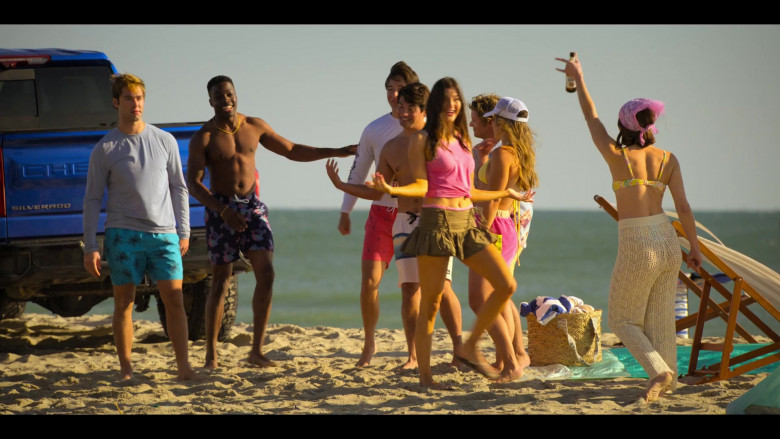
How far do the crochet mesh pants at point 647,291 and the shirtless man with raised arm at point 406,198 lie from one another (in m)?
1.15

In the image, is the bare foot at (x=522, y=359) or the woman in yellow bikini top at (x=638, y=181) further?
the bare foot at (x=522, y=359)

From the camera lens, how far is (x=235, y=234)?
661cm

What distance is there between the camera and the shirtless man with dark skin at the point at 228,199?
6531 millimetres

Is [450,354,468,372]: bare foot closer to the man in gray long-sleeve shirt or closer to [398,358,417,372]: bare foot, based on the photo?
[398,358,417,372]: bare foot

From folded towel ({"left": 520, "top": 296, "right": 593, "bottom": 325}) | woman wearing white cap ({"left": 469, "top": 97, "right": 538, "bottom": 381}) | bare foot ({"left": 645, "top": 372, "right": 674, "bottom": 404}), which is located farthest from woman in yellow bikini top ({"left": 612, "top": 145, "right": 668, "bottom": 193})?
folded towel ({"left": 520, "top": 296, "right": 593, "bottom": 325})

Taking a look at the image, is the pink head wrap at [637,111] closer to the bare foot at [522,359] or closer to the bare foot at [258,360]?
the bare foot at [522,359]

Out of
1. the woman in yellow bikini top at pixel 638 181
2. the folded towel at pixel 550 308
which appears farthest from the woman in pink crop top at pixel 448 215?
the folded towel at pixel 550 308

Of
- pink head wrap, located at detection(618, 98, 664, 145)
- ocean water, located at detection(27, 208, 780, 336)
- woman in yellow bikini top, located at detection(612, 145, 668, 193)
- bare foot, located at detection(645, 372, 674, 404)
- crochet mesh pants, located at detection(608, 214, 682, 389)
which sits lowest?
ocean water, located at detection(27, 208, 780, 336)

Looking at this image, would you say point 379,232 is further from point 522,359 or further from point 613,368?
point 613,368

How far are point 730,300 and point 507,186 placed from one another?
1530mm

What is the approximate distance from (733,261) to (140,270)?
3.66 metres

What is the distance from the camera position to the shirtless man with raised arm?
5836mm
